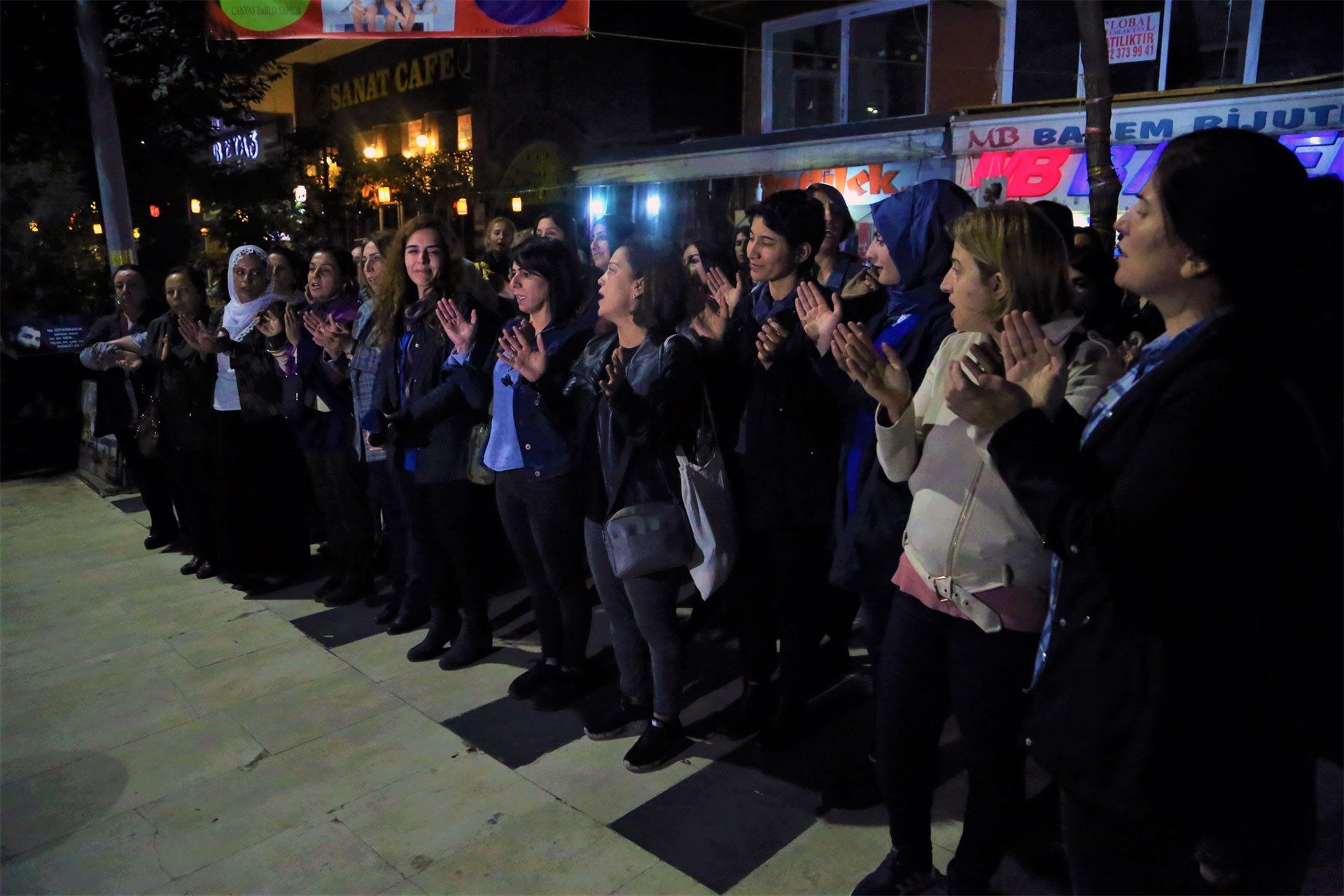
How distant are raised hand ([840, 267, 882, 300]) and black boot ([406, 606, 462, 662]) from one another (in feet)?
8.43

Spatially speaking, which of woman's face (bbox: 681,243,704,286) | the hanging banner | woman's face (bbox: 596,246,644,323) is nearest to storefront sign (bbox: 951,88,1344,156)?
the hanging banner

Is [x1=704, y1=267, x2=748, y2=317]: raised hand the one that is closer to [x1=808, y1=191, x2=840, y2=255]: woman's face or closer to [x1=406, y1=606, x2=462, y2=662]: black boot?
[x1=808, y1=191, x2=840, y2=255]: woman's face

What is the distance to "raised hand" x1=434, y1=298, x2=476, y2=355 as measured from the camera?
3.85 metres

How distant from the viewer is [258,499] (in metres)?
5.47

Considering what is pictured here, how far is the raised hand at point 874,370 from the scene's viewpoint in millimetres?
2275

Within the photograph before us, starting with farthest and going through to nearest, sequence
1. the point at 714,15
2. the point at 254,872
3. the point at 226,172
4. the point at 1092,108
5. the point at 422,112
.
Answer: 1. the point at 422,112
2. the point at 714,15
3. the point at 226,172
4. the point at 1092,108
5. the point at 254,872

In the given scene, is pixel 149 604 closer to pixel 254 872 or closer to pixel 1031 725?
pixel 254 872

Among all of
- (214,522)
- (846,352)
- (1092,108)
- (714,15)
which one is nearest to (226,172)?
(214,522)

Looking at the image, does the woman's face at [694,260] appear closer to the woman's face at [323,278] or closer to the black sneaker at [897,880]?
the woman's face at [323,278]

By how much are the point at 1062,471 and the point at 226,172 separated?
33.4 ft

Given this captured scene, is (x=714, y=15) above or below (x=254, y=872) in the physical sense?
above

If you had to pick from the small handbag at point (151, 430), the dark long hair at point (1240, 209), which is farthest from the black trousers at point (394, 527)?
the dark long hair at point (1240, 209)

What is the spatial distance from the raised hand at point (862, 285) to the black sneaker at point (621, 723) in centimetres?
184

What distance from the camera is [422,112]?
62.0ft
